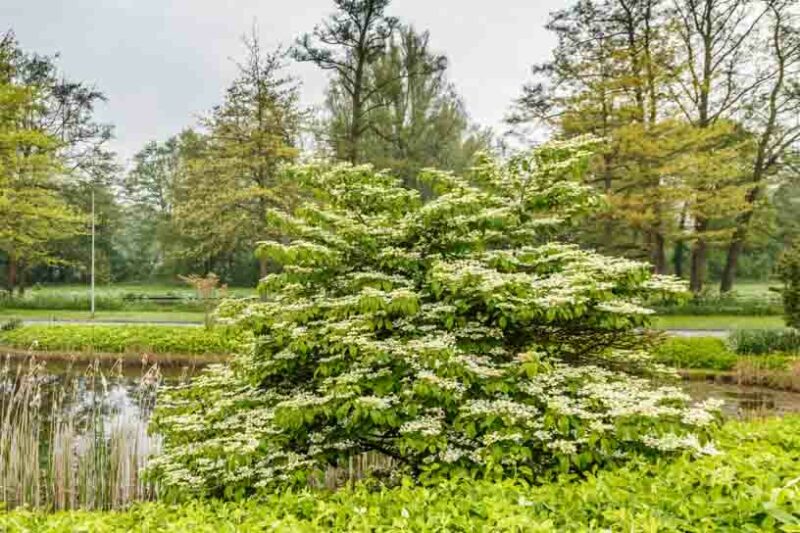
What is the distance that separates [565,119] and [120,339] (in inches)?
515

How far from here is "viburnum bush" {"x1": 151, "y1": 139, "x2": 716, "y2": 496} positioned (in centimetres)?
356

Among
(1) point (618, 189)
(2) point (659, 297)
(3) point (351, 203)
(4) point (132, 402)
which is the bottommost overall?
(4) point (132, 402)

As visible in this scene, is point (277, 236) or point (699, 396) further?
point (277, 236)

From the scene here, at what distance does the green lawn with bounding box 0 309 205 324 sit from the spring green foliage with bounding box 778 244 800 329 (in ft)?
49.2

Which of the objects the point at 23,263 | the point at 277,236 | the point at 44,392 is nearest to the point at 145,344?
the point at 44,392

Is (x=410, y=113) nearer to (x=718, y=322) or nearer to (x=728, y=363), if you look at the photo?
(x=718, y=322)

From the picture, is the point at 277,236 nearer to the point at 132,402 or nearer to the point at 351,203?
the point at 132,402

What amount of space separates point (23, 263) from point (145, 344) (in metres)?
16.7

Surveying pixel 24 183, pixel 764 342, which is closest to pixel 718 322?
pixel 764 342

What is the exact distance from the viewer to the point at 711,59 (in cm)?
2019

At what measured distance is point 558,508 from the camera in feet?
8.21

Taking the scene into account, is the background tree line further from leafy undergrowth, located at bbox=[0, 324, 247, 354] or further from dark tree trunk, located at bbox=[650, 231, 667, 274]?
leafy undergrowth, located at bbox=[0, 324, 247, 354]

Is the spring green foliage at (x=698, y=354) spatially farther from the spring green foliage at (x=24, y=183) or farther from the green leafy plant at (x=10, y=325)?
the spring green foliage at (x=24, y=183)

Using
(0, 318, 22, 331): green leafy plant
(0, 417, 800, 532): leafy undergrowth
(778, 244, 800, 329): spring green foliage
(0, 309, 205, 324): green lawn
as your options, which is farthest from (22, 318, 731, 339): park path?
(0, 417, 800, 532): leafy undergrowth
